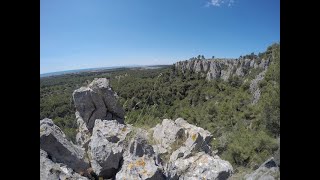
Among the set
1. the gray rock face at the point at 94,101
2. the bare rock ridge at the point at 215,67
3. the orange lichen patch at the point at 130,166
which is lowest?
the orange lichen patch at the point at 130,166

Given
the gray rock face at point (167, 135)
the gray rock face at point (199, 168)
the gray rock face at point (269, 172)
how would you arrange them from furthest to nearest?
the gray rock face at point (167, 135), the gray rock face at point (199, 168), the gray rock face at point (269, 172)

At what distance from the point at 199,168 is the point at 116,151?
1448 millimetres

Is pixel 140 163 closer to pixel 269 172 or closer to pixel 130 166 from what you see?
pixel 130 166

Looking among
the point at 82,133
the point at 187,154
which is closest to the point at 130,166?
the point at 187,154

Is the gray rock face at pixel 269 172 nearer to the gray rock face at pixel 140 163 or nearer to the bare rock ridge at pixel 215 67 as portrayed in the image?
the gray rock face at pixel 140 163

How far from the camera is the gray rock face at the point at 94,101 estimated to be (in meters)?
6.71

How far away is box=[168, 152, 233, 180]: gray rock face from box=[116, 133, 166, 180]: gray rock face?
0.90 feet

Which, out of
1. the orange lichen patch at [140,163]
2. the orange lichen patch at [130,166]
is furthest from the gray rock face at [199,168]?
the orange lichen patch at [130,166]

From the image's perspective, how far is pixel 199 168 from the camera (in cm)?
433

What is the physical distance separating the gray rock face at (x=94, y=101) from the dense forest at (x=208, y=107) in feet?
3.04
